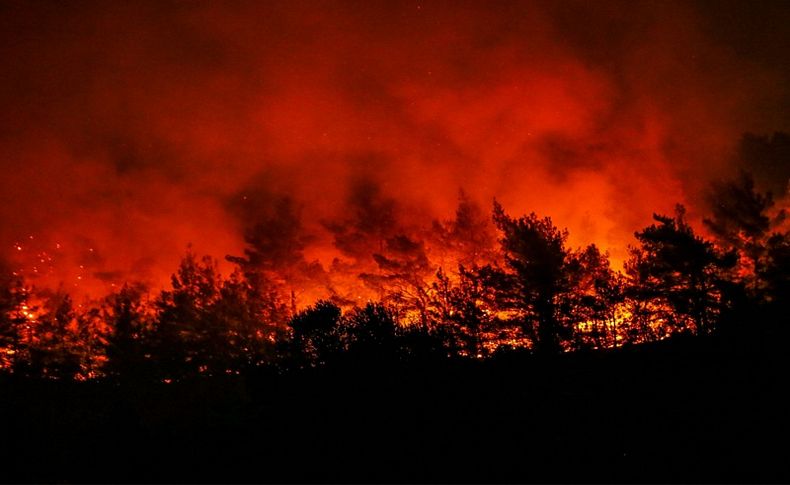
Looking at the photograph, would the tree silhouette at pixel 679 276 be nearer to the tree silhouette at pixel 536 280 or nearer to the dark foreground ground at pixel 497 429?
the tree silhouette at pixel 536 280

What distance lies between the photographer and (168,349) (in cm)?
2939

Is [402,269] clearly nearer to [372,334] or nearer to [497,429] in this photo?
[372,334]

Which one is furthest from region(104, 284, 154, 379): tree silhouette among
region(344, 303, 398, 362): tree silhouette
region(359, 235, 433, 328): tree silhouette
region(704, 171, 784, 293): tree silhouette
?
region(704, 171, 784, 293): tree silhouette

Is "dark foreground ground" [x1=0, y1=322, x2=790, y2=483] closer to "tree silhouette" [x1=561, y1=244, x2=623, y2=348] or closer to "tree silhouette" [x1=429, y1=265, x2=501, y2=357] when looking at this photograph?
"tree silhouette" [x1=561, y1=244, x2=623, y2=348]

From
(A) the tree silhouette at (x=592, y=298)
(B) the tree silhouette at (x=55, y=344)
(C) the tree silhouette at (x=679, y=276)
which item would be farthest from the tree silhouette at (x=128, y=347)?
(C) the tree silhouette at (x=679, y=276)

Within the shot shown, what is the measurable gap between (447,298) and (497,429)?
12.5 metres

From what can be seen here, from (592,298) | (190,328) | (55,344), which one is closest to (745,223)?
(592,298)

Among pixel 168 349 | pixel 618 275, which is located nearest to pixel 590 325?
pixel 618 275

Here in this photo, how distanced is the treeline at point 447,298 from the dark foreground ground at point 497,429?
90 centimetres

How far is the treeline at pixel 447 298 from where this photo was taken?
1119 centimetres

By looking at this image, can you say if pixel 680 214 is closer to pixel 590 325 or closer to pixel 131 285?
pixel 590 325

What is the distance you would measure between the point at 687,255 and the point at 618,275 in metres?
2.57

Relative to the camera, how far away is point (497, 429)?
882 centimetres

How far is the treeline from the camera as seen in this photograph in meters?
11.2
